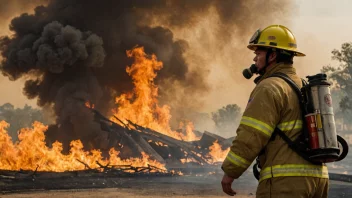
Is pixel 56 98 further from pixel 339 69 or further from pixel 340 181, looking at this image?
pixel 339 69

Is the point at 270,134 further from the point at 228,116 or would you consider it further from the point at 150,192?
the point at 228,116

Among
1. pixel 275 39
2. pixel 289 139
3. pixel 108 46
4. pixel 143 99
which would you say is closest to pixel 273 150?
pixel 289 139

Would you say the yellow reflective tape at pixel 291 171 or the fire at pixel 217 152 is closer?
the yellow reflective tape at pixel 291 171

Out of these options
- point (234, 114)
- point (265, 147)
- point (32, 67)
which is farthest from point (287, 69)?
point (234, 114)

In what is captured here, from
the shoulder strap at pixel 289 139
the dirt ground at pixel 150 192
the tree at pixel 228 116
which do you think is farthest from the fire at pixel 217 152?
the tree at pixel 228 116

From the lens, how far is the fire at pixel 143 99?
78.2 ft

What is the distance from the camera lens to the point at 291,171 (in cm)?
299

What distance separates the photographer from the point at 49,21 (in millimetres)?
24344

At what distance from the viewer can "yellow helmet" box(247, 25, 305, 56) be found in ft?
11.1

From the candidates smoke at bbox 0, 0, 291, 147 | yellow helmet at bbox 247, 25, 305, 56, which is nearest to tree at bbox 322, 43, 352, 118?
smoke at bbox 0, 0, 291, 147

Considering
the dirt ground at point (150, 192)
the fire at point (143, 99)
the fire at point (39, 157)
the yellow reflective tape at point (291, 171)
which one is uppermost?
the fire at point (143, 99)

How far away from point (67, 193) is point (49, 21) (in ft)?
49.0

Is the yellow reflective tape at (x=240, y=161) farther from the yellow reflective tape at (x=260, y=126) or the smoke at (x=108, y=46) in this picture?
the smoke at (x=108, y=46)

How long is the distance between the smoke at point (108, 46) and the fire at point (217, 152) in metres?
5.46
